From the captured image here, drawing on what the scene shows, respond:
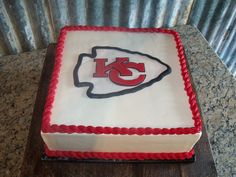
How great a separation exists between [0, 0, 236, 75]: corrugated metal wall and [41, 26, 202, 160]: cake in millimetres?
608

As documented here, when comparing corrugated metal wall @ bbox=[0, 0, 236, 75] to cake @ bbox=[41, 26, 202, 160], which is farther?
corrugated metal wall @ bbox=[0, 0, 236, 75]

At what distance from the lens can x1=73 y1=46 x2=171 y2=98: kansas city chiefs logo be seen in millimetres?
1350

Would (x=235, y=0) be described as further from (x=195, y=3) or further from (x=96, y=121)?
(x=96, y=121)

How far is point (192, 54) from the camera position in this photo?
7.48ft

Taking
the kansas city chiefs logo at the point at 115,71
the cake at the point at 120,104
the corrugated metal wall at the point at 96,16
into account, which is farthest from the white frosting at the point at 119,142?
the corrugated metal wall at the point at 96,16

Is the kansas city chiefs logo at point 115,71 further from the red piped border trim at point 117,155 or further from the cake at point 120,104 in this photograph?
the red piped border trim at point 117,155

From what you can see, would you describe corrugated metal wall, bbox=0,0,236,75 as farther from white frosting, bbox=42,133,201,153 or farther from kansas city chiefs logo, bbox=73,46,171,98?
white frosting, bbox=42,133,201,153

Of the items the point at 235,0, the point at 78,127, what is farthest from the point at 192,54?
the point at 78,127

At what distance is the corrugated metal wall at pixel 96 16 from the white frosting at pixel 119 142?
113 cm

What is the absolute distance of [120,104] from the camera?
1292 mm

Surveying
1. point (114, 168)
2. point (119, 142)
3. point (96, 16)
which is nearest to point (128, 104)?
point (119, 142)

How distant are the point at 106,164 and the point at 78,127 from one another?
280 millimetres

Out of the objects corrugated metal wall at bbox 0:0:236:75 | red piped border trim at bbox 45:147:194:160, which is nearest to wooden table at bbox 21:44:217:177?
red piped border trim at bbox 45:147:194:160

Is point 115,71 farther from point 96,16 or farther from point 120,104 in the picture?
point 96,16
